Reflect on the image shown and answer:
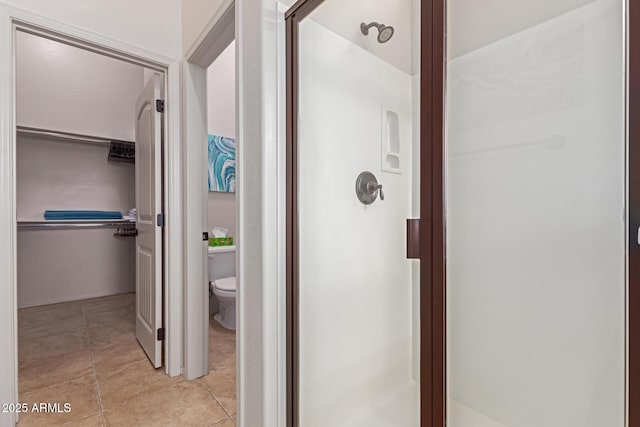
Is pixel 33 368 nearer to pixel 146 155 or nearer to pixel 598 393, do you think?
pixel 146 155

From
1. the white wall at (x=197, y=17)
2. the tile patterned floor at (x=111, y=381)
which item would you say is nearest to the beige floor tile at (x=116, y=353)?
the tile patterned floor at (x=111, y=381)

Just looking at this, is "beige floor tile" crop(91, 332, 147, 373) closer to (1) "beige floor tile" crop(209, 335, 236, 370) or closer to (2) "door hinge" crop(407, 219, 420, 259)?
(1) "beige floor tile" crop(209, 335, 236, 370)

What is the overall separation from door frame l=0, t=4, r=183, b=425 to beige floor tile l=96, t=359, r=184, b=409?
0.30ft

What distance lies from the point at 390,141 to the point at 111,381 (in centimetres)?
216

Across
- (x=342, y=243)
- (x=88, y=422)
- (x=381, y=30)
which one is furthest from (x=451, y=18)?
(x=88, y=422)

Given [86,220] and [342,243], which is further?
[86,220]

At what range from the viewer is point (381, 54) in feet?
3.90

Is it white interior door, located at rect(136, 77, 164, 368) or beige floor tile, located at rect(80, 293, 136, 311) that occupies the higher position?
white interior door, located at rect(136, 77, 164, 368)

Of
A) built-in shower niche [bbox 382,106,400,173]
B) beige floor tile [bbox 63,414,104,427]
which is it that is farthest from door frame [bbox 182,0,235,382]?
built-in shower niche [bbox 382,106,400,173]

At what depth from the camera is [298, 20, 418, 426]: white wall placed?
47.9 inches

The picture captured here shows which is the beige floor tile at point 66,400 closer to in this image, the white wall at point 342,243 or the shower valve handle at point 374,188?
the white wall at point 342,243

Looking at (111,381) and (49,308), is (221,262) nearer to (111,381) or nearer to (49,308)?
(111,381)

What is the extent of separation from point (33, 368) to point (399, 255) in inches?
102

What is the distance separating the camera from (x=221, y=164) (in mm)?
3363
